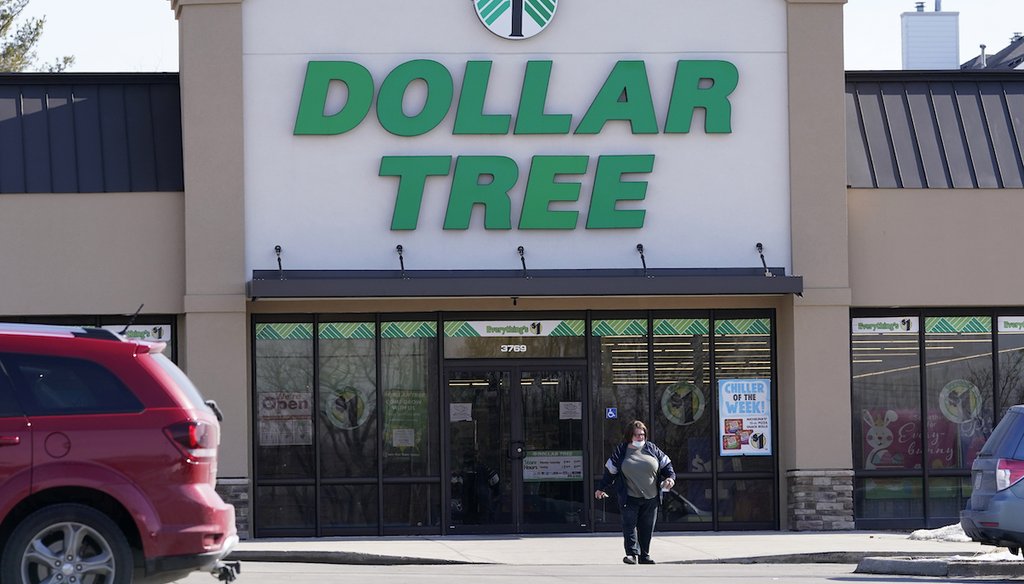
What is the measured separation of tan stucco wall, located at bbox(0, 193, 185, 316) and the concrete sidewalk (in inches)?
141

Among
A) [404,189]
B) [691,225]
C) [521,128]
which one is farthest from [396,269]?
[691,225]

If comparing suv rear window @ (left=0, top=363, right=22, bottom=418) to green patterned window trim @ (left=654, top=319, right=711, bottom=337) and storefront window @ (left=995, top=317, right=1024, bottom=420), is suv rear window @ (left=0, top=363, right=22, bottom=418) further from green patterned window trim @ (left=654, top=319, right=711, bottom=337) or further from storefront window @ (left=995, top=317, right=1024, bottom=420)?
storefront window @ (left=995, top=317, right=1024, bottom=420)

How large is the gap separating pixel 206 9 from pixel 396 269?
4116mm

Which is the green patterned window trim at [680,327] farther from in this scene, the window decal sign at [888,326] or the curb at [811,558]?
the curb at [811,558]

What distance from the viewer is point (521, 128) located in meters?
20.4

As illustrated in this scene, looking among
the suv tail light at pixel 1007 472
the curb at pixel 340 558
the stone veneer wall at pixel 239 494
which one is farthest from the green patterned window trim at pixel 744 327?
the suv tail light at pixel 1007 472

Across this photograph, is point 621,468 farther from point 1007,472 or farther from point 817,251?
point 817,251

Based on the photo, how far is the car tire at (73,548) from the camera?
989 centimetres

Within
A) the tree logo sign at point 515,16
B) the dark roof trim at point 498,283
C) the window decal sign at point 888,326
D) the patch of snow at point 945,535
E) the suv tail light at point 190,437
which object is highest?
the tree logo sign at point 515,16

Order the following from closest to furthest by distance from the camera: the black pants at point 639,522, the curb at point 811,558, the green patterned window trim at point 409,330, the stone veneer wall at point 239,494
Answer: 1. the black pants at point 639,522
2. the curb at point 811,558
3. the stone veneer wall at point 239,494
4. the green patterned window trim at point 409,330

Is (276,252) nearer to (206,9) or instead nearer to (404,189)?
(404,189)

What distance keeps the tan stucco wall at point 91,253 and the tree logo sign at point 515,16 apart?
464 centimetres

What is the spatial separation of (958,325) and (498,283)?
6.41 m

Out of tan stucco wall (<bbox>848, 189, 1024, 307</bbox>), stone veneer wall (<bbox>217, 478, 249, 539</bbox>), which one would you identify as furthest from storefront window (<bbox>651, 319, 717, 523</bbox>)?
stone veneer wall (<bbox>217, 478, 249, 539</bbox>)
